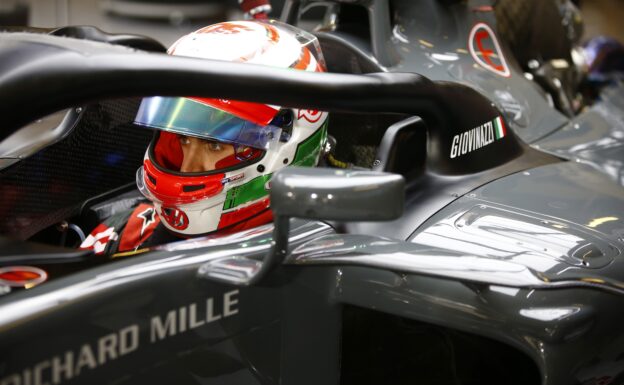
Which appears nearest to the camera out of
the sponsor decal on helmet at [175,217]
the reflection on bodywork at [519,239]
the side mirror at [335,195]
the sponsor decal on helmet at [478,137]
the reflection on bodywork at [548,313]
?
the side mirror at [335,195]

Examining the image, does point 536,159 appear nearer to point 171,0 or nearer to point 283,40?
point 283,40

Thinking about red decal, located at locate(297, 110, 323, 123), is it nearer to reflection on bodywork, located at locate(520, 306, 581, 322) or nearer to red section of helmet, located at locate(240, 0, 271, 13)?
reflection on bodywork, located at locate(520, 306, 581, 322)

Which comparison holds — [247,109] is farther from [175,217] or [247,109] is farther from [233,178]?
[175,217]

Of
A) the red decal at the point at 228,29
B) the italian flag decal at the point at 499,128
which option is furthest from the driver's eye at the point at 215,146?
the italian flag decal at the point at 499,128

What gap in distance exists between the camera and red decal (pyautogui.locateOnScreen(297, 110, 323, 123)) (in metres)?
1.72

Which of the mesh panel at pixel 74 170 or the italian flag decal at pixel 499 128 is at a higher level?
the italian flag decal at pixel 499 128

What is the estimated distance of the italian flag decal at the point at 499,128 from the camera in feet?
6.29

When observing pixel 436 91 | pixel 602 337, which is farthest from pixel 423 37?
pixel 602 337

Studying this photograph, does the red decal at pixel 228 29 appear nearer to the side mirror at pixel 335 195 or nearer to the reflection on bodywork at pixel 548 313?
the side mirror at pixel 335 195

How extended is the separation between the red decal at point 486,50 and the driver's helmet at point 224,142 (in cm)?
77

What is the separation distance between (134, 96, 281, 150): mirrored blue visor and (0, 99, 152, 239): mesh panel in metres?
0.33

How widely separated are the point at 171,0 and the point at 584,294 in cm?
473

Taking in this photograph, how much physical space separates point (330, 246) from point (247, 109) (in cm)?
40

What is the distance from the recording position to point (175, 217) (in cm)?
167
